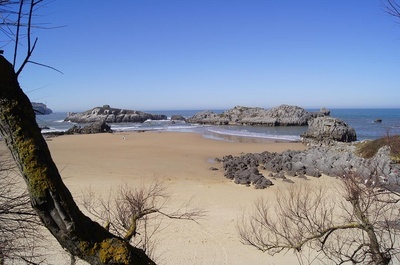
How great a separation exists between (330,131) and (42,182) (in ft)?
157

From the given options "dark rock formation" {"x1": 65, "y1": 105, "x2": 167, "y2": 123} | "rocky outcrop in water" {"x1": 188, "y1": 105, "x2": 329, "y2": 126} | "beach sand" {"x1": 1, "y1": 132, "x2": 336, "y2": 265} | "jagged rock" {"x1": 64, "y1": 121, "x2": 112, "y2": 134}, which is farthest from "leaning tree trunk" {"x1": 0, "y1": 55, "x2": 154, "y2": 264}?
"dark rock formation" {"x1": 65, "y1": 105, "x2": 167, "y2": 123}

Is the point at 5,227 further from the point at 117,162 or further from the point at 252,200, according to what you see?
the point at 117,162

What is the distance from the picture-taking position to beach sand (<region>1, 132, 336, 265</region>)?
11156mm

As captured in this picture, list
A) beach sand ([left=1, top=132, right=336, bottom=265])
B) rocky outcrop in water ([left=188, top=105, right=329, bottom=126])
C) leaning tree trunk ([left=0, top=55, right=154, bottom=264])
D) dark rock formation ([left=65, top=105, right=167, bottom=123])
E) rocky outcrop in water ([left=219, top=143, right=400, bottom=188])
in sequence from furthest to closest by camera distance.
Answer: dark rock formation ([left=65, top=105, right=167, bottom=123])
rocky outcrop in water ([left=188, top=105, right=329, bottom=126])
rocky outcrop in water ([left=219, top=143, right=400, bottom=188])
beach sand ([left=1, top=132, right=336, bottom=265])
leaning tree trunk ([left=0, top=55, right=154, bottom=264])

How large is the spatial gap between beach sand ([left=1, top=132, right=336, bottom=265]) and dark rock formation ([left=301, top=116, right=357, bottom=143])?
13115 mm

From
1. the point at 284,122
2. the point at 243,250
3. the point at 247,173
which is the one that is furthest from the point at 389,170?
the point at 284,122

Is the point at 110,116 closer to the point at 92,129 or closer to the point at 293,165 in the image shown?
the point at 92,129

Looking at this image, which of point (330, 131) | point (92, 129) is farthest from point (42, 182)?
point (92, 129)

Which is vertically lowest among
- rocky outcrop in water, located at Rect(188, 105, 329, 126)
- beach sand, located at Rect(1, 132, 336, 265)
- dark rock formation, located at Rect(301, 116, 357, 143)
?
beach sand, located at Rect(1, 132, 336, 265)

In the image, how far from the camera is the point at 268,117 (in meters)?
79.4

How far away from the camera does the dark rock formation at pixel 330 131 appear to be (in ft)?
144

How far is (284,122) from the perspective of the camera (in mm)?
75688

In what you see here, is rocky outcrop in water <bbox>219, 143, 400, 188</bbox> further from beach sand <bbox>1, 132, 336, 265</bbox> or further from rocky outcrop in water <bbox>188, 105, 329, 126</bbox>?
rocky outcrop in water <bbox>188, 105, 329, 126</bbox>

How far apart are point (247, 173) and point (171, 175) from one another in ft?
18.6
